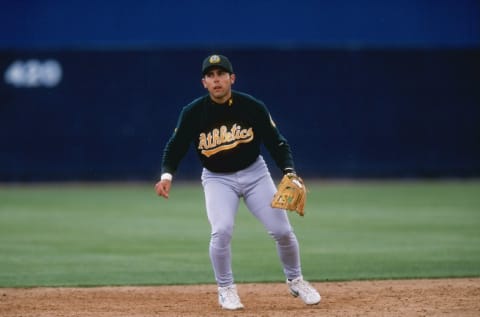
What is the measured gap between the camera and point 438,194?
60.5ft

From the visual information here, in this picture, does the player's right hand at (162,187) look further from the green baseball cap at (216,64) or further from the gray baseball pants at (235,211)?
the green baseball cap at (216,64)

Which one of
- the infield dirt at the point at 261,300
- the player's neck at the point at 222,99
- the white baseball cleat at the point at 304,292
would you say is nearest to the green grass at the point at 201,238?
the infield dirt at the point at 261,300

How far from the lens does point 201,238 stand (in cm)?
1236

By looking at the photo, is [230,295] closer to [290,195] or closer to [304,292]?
[304,292]

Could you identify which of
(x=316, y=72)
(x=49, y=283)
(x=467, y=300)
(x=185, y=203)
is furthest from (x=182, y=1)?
(x=467, y=300)

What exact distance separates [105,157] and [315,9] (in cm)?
653

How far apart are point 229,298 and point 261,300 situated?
23.0 inches

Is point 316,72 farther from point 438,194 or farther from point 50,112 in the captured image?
point 50,112

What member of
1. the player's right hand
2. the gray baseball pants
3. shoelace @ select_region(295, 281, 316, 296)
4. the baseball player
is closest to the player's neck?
the baseball player

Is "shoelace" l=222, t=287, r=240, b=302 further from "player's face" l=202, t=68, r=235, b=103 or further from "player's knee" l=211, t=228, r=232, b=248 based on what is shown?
"player's face" l=202, t=68, r=235, b=103

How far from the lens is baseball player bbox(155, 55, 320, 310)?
7.44 metres

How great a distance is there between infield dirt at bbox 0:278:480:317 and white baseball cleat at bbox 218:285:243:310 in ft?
0.23

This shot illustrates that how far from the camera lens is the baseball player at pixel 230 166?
744 centimetres

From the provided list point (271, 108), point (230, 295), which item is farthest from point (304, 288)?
point (271, 108)
